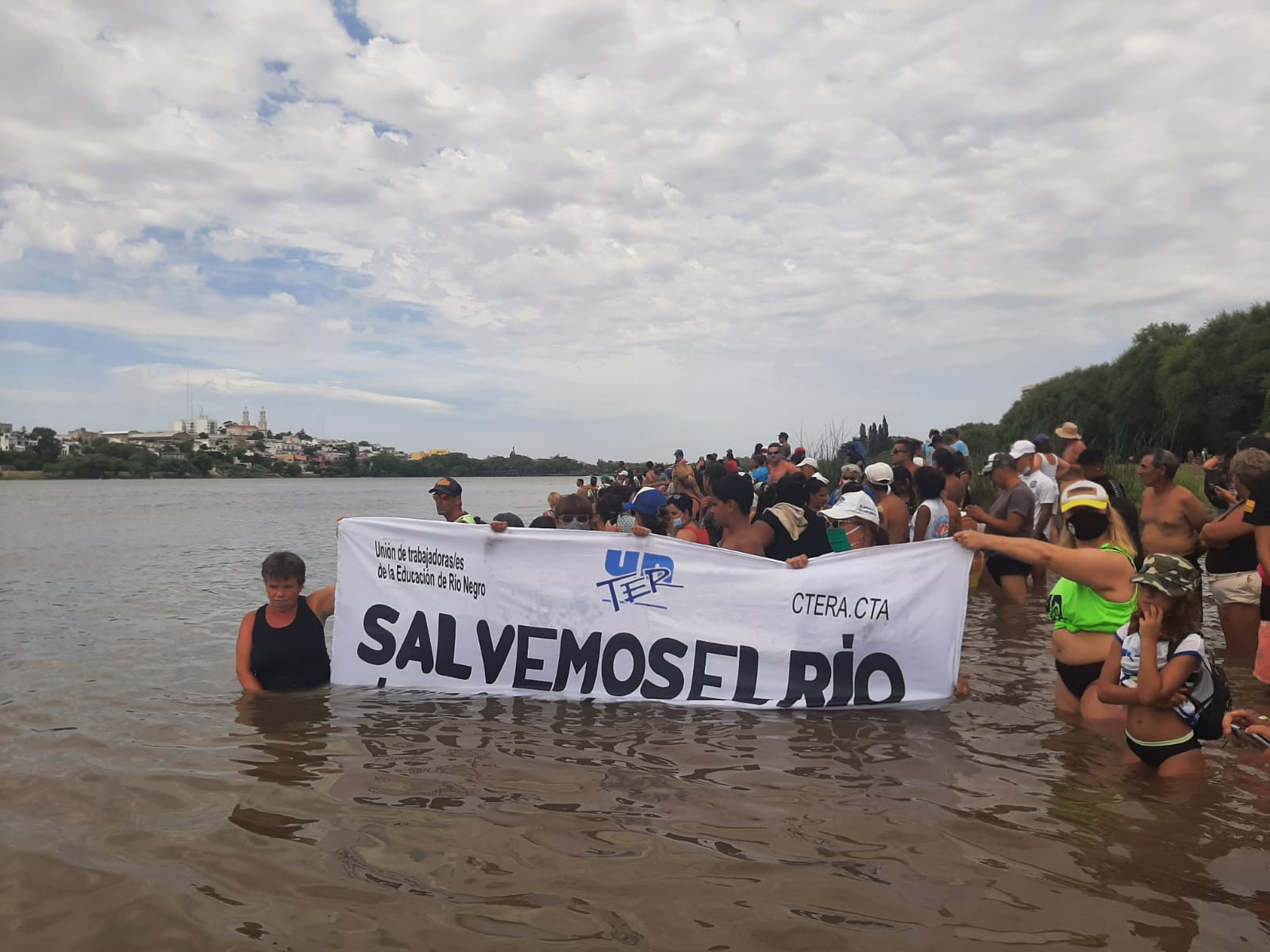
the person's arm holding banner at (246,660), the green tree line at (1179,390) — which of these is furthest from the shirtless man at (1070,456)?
the green tree line at (1179,390)

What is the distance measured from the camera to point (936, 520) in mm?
8312

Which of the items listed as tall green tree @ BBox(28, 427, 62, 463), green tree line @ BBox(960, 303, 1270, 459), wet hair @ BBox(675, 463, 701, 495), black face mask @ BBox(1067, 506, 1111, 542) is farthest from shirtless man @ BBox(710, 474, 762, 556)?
tall green tree @ BBox(28, 427, 62, 463)

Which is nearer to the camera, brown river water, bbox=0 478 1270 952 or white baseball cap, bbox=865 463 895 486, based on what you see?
brown river water, bbox=0 478 1270 952

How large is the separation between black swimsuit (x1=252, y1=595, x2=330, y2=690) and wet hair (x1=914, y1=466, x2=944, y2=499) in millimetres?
5874

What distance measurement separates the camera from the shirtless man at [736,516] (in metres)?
6.52

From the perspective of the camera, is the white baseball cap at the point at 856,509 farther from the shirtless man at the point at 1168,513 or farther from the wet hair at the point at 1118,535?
the shirtless man at the point at 1168,513

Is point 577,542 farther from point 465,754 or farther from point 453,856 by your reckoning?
point 453,856

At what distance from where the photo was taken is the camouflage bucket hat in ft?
12.6

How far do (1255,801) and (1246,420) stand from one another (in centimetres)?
4636

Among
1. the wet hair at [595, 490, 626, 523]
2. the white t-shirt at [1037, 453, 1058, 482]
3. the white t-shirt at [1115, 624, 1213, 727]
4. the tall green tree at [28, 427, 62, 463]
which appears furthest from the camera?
the tall green tree at [28, 427, 62, 463]

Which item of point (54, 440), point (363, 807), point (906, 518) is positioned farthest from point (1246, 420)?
point (54, 440)

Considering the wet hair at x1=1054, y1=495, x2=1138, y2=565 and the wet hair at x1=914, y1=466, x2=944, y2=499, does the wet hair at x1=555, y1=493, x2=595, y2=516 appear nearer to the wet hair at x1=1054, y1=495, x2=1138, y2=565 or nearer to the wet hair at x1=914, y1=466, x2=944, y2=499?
the wet hair at x1=914, y1=466, x2=944, y2=499

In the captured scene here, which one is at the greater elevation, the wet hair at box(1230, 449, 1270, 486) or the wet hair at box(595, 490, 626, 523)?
the wet hair at box(1230, 449, 1270, 486)

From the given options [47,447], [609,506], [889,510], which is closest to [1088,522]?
[889,510]
